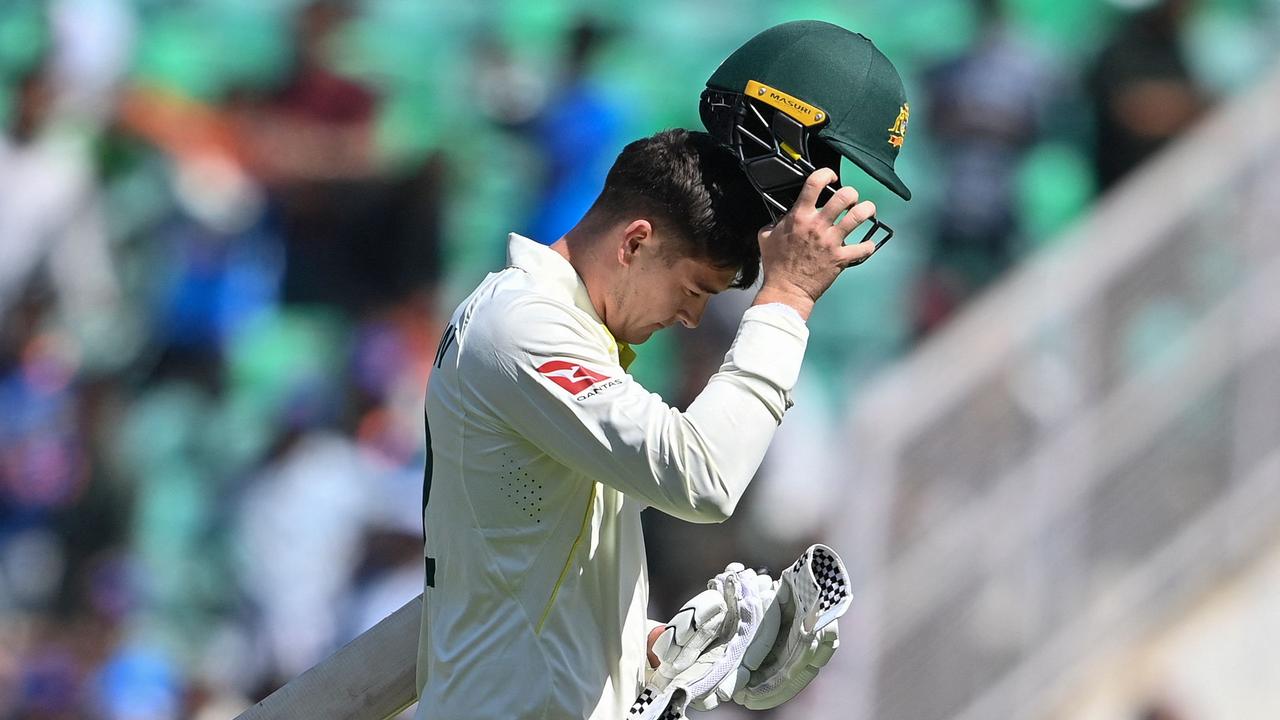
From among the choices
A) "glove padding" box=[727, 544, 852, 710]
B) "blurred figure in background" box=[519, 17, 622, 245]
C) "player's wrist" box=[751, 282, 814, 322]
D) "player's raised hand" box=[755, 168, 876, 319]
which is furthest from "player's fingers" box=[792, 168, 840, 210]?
"blurred figure in background" box=[519, 17, 622, 245]

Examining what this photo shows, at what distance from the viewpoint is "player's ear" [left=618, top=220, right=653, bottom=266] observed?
6.85 ft

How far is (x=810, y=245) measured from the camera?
78.2 inches

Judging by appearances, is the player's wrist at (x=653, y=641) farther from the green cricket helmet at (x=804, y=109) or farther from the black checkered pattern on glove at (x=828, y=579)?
the green cricket helmet at (x=804, y=109)

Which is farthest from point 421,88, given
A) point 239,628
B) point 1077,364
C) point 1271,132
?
point 1271,132

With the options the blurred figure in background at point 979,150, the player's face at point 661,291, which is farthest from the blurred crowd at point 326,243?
the player's face at point 661,291

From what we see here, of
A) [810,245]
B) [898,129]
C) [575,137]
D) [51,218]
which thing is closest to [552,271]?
[810,245]

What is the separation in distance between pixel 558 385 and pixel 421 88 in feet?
13.1

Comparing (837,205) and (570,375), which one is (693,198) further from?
(570,375)

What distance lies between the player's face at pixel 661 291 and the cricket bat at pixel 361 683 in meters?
0.47

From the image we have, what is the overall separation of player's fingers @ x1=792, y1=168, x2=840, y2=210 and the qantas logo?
1.07 feet

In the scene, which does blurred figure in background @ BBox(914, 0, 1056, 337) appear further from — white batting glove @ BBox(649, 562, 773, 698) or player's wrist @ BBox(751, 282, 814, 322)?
player's wrist @ BBox(751, 282, 814, 322)

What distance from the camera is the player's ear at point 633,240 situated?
2088 millimetres

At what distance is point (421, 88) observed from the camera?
5727 mm

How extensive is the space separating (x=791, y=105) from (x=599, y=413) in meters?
0.48
